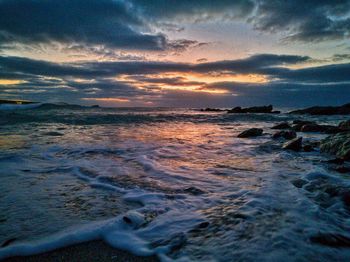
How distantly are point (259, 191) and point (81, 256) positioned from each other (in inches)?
105

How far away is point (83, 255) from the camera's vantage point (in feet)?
7.49

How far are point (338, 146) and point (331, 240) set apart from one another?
5425 mm

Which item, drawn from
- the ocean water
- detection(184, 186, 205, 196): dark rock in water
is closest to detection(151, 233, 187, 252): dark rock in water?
the ocean water

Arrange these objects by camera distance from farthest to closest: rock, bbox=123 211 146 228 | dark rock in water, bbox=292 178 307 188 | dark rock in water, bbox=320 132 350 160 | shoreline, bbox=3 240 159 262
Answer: dark rock in water, bbox=320 132 350 160, dark rock in water, bbox=292 178 307 188, rock, bbox=123 211 146 228, shoreline, bbox=3 240 159 262

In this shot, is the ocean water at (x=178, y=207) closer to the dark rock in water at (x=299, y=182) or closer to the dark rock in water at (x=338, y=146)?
the dark rock in water at (x=299, y=182)

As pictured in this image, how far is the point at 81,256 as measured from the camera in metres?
2.26

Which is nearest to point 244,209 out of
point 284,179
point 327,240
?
point 327,240

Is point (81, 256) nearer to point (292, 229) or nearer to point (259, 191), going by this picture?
point (292, 229)

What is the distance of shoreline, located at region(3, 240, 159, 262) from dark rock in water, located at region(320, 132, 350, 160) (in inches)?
241

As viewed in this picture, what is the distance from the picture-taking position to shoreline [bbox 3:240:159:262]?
2.22 metres

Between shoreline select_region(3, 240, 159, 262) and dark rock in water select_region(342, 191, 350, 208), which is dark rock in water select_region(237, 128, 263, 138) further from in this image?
shoreline select_region(3, 240, 159, 262)

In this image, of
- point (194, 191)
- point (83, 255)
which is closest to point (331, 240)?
point (194, 191)

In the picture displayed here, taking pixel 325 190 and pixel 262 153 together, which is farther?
pixel 262 153

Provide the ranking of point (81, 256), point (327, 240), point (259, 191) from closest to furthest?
point (81, 256), point (327, 240), point (259, 191)
